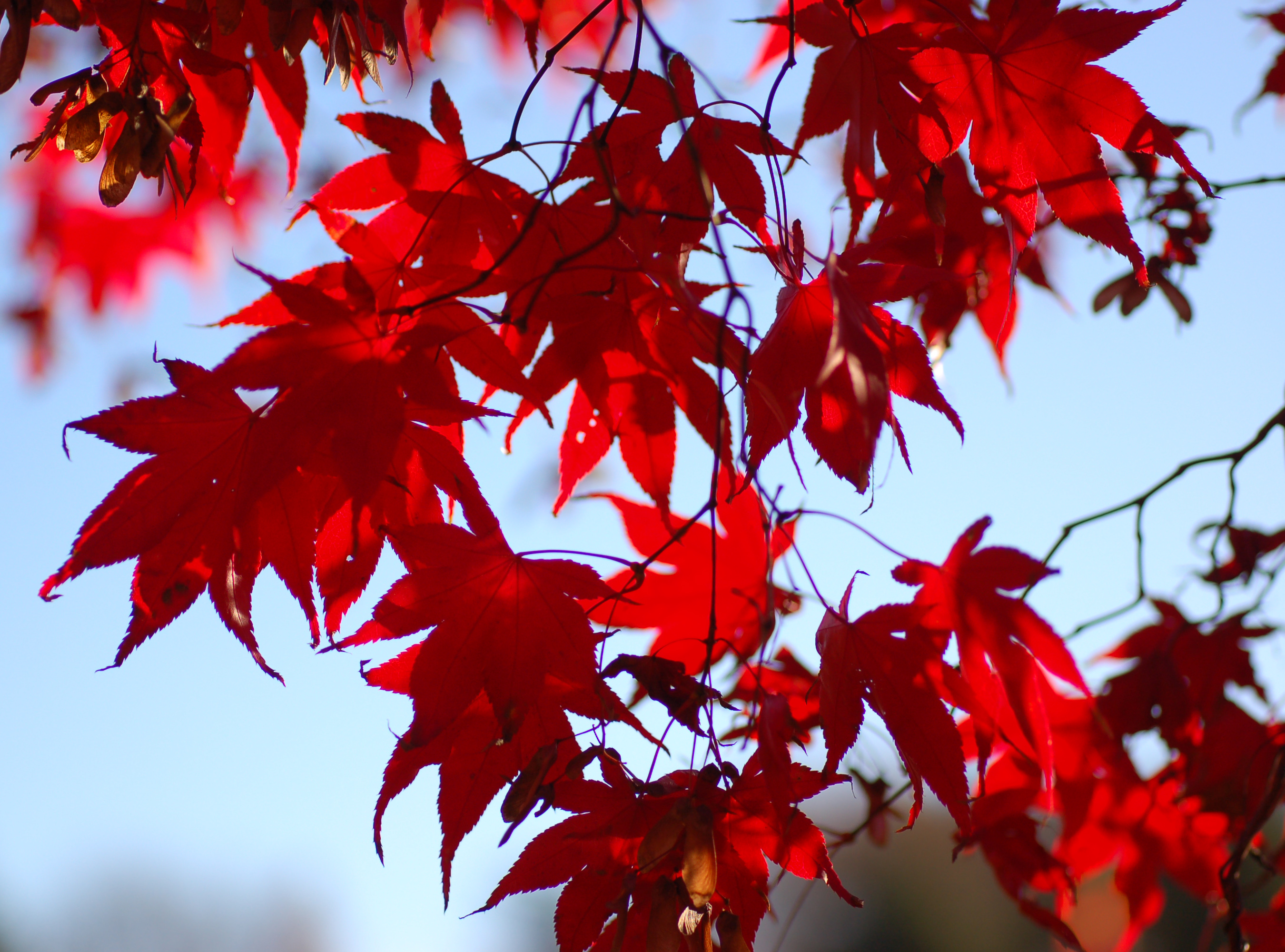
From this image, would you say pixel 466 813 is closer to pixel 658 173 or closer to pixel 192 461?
pixel 192 461

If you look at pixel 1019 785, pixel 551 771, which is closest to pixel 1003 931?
pixel 1019 785

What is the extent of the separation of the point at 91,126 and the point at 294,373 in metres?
0.33

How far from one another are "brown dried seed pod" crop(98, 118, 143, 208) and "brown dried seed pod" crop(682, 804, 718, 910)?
692 mm

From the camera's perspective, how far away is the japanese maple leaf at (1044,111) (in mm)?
816

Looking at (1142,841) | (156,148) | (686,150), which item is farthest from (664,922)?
(1142,841)

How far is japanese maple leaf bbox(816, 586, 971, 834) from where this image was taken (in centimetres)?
79

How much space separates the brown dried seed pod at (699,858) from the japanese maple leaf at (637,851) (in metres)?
0.05

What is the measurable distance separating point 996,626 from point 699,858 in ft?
1.32

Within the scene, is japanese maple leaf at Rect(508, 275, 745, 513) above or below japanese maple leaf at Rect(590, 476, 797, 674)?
above

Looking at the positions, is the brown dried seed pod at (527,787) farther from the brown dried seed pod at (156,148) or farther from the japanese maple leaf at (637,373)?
the brown dried seed pod at (156,148)

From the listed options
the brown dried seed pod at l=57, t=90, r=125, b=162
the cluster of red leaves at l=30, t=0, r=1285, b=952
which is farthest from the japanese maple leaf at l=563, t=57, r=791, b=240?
the brown dried seed pod at l=57, t=90, r=125, b=162

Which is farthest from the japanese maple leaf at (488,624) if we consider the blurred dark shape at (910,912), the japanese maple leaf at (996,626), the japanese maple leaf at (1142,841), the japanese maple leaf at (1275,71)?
the blurred dark shape at (910,912)

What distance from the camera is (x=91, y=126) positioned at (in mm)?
841

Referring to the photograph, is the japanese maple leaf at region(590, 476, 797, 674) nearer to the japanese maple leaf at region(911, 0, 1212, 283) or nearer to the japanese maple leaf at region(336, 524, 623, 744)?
the japanese maple leaf at region(336, 524, 623, 744)
